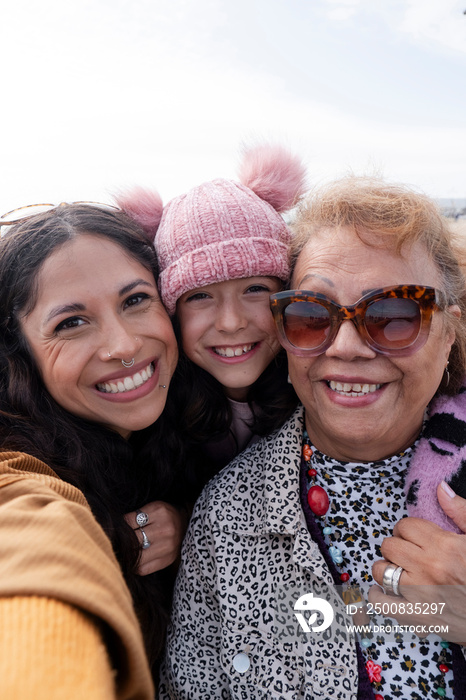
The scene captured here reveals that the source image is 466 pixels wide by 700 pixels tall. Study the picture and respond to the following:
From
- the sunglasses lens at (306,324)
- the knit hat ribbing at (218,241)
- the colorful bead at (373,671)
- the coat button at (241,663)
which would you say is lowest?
the coat button at (241,663)

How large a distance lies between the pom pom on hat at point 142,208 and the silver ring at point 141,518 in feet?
4.80

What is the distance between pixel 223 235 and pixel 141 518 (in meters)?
1.46

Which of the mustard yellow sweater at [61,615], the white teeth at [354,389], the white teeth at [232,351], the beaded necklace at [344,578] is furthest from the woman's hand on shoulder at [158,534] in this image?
the mustard yellow sweater at [61,615]

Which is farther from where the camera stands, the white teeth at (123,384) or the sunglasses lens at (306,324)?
the white teeth at (123,384)

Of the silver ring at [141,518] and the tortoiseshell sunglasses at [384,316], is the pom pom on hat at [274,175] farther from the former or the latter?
the silver ring at [141,518]

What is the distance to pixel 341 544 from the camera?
2.02m

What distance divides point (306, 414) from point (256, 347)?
17.1 inches

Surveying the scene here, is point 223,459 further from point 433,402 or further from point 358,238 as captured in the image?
point 358,238

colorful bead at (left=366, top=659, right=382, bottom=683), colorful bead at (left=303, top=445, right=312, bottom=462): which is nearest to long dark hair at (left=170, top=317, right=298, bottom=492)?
colorful bead at (left=303, top=445, right=312, bottom=462)

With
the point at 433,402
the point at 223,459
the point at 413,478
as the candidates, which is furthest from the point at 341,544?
the point at 223,459

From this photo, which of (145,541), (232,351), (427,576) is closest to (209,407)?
(232,351)

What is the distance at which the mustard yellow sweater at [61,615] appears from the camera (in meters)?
0.74

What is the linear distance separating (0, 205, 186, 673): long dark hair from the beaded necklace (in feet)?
2.87

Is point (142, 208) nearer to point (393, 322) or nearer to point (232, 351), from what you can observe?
point (232, 351)
